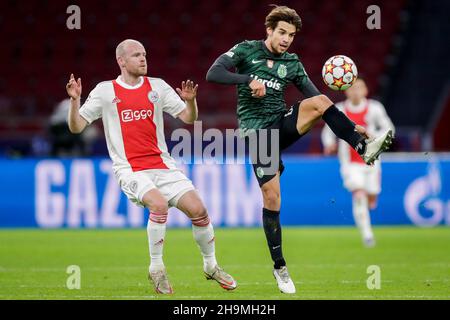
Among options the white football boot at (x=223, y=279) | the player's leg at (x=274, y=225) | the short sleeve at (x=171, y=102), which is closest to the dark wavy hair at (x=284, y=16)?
the short sleeve at (x=171, y=102)

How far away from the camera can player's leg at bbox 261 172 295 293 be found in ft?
25.9

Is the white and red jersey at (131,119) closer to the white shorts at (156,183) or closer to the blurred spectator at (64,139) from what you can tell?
the white shorts at (156,183)

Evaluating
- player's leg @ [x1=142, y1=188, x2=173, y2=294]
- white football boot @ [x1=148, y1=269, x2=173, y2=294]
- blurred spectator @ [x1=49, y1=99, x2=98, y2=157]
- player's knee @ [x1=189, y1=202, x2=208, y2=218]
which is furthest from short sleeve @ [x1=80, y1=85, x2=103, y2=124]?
blurred spectator @ [x1=49, y1=99, x2=98, y2=157]

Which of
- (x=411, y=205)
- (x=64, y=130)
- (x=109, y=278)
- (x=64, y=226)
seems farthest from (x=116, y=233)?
(x=109, y=278)

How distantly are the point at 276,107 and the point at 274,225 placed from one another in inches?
39.4

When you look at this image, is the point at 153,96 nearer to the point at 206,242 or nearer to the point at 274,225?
the point at 206,242

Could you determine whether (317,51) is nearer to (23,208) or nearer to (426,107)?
(426,107)

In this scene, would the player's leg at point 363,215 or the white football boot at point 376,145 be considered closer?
the white football boot at point 376,145

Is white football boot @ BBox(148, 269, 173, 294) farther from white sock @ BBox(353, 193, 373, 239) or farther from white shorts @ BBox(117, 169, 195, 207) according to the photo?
white sock @ BBox(353, 193, 373, 239)

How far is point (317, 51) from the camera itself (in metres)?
21.9

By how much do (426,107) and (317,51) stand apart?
9.55ft

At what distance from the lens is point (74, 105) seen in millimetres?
7703

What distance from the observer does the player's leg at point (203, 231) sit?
26.2 ft

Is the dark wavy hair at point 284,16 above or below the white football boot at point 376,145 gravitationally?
above
